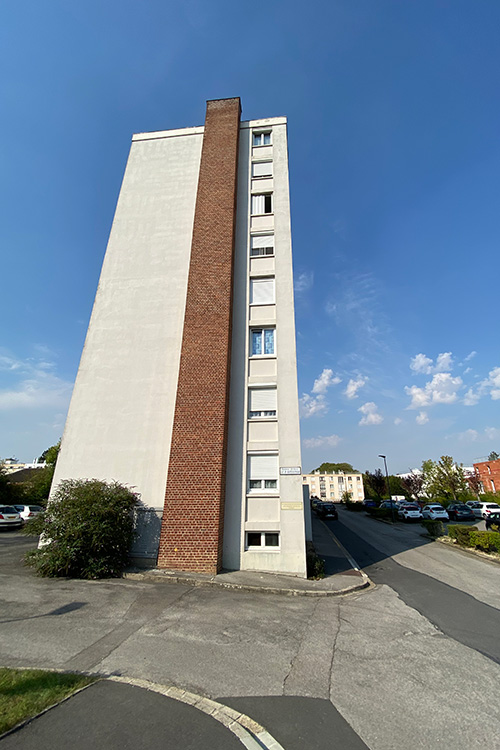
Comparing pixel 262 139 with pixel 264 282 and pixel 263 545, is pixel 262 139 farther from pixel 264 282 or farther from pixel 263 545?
pixel 263 545

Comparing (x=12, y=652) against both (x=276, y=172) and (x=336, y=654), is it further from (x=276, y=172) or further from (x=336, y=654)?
(x=276, y=172)

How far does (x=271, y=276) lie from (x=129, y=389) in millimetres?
7453

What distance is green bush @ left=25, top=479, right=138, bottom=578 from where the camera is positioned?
9773 millimetres

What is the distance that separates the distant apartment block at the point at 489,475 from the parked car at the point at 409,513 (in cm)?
2638

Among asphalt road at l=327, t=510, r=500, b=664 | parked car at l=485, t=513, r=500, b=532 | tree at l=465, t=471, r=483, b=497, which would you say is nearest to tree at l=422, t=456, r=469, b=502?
tree at l=465, t=471, r=483, b=497

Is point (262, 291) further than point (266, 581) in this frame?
Yes

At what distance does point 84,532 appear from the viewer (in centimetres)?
995

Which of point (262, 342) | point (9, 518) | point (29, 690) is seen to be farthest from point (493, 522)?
point (9, 518)

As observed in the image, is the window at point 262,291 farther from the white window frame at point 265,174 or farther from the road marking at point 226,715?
the road marking at point 226,715

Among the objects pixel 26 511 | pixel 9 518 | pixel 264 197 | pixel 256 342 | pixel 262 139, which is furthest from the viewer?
pixel 26 511

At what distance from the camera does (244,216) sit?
1589 centimetres

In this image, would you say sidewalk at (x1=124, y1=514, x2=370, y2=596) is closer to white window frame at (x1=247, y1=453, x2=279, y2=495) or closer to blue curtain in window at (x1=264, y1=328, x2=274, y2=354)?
white window frame at (x1=247, y1=453, x2=279, y2=495)

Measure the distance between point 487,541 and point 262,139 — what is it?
870 inches

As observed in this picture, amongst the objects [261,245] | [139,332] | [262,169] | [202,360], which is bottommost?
[202,360]
